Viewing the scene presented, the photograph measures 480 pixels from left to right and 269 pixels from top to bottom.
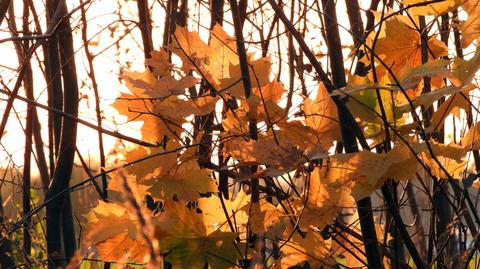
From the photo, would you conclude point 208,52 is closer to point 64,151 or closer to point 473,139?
point 473,139

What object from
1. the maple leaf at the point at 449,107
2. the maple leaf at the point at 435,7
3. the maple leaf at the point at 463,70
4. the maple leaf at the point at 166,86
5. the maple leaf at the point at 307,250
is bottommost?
the maple leaf at the point at 307,250

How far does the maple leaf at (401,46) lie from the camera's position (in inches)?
45.4

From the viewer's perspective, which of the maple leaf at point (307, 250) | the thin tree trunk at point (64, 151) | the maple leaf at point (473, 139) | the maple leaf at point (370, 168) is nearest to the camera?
the maple leaf at point (370, 168)

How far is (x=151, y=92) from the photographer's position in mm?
1075

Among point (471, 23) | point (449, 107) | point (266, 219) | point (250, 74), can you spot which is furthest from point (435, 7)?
point (266, 219)

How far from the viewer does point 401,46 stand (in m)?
1.17

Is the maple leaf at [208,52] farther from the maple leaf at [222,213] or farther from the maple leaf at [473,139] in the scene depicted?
the maple leaf at [473,139]

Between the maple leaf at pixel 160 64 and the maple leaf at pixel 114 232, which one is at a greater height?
the maple leaf at pixel 160 64

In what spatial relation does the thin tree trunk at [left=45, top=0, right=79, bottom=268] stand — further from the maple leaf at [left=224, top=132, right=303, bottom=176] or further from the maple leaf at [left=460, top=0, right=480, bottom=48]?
the maple leaf at [left=460, top=0, right=480, bottom=48]

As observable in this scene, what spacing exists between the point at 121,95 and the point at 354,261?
1.60ft

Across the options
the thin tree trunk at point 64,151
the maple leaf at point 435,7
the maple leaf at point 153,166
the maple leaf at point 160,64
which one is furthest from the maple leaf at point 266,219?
the thin tree trunk at point 64,151

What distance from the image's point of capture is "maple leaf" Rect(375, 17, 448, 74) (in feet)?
3.78

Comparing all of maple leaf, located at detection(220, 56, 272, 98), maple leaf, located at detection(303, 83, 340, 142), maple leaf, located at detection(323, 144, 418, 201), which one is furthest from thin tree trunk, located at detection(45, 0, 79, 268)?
maple leaf, located at detection(323, 144, 418, 201)

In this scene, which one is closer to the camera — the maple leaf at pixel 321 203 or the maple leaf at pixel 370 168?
the maple leaf at pixel 370 168
